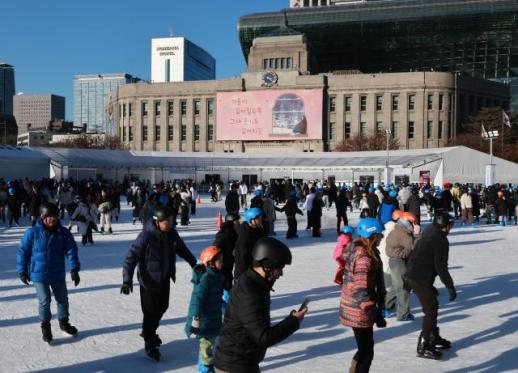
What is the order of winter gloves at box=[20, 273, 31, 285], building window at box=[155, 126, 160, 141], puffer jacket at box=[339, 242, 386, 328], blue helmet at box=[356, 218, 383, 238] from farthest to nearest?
building window at box=[155, 126, 160, 141] → winter gloves at box=[20, 273, 31, 285] → blue helmet at box=[356, 218, 383, 238] → puffer jacket at box=[339, 242, 386, 328]

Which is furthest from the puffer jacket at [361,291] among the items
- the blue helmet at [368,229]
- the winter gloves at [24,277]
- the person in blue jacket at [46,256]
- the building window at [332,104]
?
the building window at [332,104]

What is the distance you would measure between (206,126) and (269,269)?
253 feet

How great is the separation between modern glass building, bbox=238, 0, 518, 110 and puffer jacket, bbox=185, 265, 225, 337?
8486cm

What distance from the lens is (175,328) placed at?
7000mm

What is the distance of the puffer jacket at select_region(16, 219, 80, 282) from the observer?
19.8ft

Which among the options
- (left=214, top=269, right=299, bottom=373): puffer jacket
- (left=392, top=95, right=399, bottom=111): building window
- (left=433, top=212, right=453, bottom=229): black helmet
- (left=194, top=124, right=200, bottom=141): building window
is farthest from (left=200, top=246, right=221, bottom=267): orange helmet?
(left=194, top=124, right=200, bottom=141): building window

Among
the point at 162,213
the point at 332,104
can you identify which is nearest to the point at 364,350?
the point at 162,213

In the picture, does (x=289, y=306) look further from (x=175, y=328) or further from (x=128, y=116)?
(x=128, y=116)

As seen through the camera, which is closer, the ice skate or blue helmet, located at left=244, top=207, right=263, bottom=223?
the ice skate

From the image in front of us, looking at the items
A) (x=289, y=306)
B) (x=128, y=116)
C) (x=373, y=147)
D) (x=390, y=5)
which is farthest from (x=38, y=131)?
(x=289, y=306)

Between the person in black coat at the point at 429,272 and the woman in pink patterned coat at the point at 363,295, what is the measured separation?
1170 mm

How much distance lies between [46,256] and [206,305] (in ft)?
7.14

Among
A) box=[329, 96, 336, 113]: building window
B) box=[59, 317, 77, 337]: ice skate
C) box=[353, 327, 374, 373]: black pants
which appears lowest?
box=[59, 317, 77, 337]: ice skate

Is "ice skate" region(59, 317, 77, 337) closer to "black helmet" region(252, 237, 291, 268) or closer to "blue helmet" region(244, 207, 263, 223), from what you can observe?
"blue helmet" region(244, 207, 263, 223)
